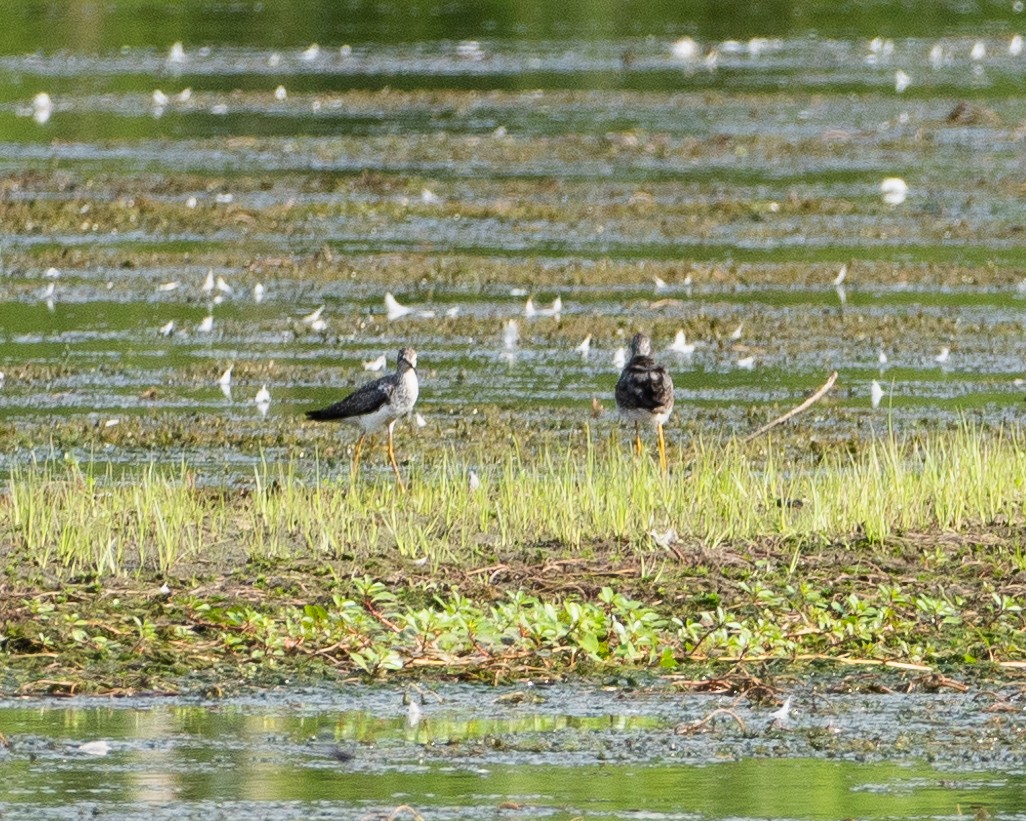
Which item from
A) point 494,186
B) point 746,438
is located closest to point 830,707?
point 746,438

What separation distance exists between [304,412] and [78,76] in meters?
23.2

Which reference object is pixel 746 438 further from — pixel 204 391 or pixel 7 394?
pixel 7 394

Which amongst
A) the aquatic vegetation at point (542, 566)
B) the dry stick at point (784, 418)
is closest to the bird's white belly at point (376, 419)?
the aquatic vegetation at point (542, 566)

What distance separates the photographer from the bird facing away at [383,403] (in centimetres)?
1209

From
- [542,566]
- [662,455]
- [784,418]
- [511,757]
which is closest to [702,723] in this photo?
[511,757]

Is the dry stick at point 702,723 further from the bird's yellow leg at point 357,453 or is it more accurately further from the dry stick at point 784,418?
the dry stick at point 784,418

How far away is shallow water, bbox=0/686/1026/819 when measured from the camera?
20.6ft

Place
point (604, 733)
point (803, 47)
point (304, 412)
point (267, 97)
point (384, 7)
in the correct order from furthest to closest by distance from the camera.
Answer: point (384, 7) → point (803, 47) → point (267, 97) → point (304, 412) → point (604, 733)

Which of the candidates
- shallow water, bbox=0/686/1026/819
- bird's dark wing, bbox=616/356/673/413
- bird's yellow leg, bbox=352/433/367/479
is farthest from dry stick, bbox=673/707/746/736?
bird's dark wing, bbox=616/356/673/413

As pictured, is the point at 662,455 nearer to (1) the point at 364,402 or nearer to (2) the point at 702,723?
→ (1) the point at 364,402

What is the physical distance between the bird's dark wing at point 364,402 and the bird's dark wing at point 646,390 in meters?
1.24

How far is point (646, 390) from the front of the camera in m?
12.2

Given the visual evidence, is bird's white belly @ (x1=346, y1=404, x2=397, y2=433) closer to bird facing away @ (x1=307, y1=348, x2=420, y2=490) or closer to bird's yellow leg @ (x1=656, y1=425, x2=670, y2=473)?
bird facing away @ (x1=307, y1=348, x2=420, y2=490)

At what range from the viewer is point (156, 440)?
1295 centimetres
